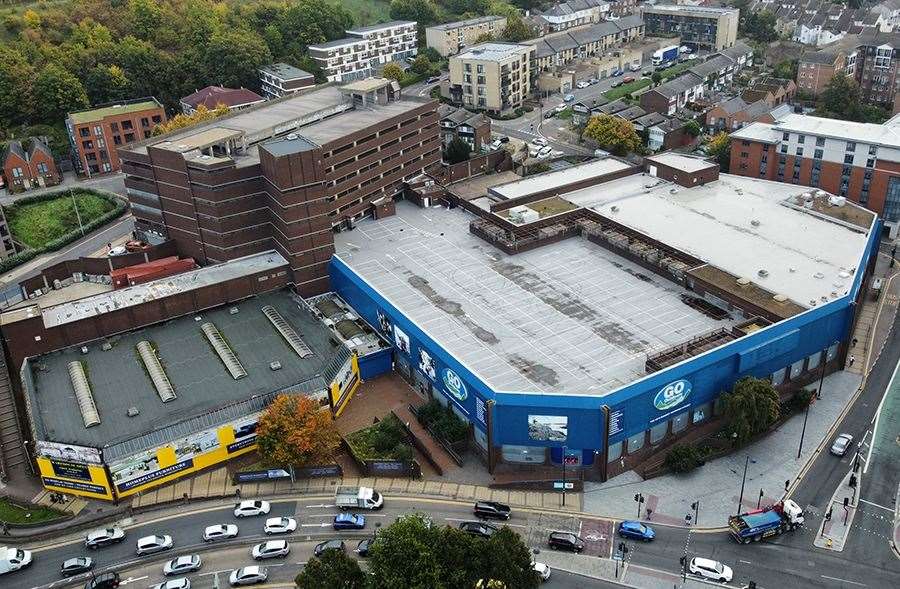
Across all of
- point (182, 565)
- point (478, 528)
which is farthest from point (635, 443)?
point (182, 565)

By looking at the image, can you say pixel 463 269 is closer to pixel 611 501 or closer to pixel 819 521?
pixel 611 501

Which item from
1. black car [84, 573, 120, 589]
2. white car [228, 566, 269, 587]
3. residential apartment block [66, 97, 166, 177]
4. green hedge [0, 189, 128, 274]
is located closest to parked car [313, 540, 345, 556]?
white car [228, 566, 269, 587]

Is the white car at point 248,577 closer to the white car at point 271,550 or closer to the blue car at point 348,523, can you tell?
the white car at point 271,550

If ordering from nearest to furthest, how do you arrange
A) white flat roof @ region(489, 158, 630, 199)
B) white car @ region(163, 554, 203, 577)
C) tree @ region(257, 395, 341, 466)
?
white car @ region(163, 554, 203, 577), tree @ region(257, 395, 341, 466), white flat roof @ region(489, 158, 630, 199)

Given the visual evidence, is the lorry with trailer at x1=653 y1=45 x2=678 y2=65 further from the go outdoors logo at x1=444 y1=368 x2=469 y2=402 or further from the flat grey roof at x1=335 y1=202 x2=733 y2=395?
the go outdoors logo at x1=444 y1=368 x2=469 y2=402

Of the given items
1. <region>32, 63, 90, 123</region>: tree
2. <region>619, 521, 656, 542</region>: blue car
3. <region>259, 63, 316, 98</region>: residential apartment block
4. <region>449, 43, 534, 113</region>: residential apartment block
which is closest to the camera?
<region>619, 521, 656, 542</region>: blue car

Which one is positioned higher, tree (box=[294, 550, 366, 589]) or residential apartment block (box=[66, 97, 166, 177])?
residential apartment block (box=[66, 97, 166, 177])
